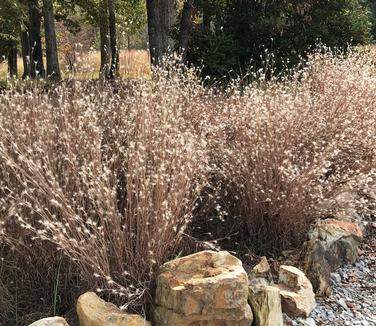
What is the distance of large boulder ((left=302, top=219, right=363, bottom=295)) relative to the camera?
137 inches

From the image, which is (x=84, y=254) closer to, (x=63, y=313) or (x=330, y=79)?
(x=63, y=313)

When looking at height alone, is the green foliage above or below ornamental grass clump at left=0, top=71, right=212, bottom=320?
above

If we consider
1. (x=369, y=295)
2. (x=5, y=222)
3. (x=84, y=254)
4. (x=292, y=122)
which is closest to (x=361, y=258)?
(x=369, y=295)

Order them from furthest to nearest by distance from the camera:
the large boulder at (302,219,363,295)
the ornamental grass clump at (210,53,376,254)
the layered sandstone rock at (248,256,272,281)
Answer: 1. the ornamental grass clump at (210,53,376,254)
2. the large boulder at (302,219,363,295)
3. the layered sandstone rock at (248,256,272,281)

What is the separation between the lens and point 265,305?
2885 millimetres

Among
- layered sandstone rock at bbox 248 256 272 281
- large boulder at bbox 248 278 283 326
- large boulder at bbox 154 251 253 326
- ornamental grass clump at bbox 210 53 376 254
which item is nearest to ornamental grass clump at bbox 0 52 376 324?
ornamental grass clump at bbox 210 53 376 254

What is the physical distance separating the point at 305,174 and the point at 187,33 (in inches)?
199

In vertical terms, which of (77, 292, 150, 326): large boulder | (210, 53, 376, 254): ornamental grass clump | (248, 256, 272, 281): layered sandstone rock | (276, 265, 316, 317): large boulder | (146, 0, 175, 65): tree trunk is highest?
(146, 0, 175, 65): tree trunk

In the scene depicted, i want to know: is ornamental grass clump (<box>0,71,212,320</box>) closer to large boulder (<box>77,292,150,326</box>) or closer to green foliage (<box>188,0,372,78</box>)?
large boulder (<box>77,292,150,326</box>)

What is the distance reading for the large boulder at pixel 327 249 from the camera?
3484mm

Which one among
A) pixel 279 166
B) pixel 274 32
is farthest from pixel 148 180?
pixel 274 32

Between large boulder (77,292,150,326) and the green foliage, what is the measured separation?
677cm

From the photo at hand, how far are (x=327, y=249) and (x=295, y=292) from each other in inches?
23.0

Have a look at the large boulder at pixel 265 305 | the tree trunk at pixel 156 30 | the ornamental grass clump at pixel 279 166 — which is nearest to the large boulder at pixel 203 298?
the large boulder at pixel 265 305
